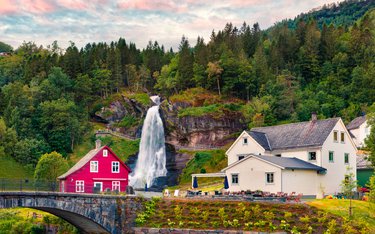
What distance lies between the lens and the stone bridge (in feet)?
142

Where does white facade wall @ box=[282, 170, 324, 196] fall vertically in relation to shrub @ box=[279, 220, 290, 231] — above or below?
above

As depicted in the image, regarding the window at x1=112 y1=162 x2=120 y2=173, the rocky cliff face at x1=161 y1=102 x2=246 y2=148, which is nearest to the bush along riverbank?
the window at x1=112 y1=162 x2=120 y2=173

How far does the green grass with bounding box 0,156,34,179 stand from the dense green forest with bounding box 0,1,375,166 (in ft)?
4.33

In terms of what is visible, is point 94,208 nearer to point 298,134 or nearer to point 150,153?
point 298,134

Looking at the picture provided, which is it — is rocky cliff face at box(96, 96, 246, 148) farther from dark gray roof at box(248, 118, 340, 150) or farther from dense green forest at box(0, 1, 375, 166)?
dark gray roof at box(248, 118, 340, 150)

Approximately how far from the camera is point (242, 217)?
1736 inches

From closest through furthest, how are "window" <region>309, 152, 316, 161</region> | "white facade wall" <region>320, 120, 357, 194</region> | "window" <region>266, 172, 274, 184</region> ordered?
"window" <region>266, 172, 274, 184</region>, "white facade wall" <region>320, 120, 357, 194</region>, "window" <region>309, 152, 316, 161</region>

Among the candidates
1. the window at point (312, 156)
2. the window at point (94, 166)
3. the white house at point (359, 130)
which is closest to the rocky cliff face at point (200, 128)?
the white house at point (359, 130)

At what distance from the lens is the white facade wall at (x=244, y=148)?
6247 cm

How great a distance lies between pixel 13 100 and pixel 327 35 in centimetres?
6427

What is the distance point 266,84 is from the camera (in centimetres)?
11075

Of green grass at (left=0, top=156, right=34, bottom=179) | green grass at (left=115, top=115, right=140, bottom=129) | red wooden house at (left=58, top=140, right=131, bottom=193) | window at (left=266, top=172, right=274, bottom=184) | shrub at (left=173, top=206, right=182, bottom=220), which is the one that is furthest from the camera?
green grass at (left=115, top=115, right=140, bottom=129)

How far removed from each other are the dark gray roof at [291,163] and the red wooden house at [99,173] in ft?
52.2

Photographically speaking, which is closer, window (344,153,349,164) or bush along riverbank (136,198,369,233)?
bush along riverbank (136,198,369,233)
